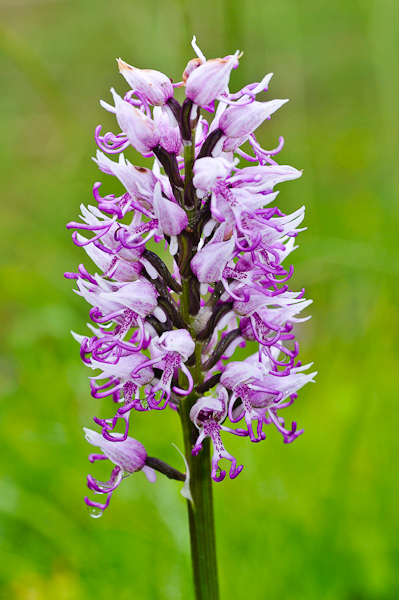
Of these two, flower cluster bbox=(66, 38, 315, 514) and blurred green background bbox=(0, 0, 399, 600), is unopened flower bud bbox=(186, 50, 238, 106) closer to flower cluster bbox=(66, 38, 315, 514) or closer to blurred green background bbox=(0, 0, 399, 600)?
flower cluster bbox=(66, 38, 315, 514)

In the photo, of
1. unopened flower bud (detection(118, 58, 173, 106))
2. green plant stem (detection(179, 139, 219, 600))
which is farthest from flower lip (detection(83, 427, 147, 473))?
unopened flower bud (detection(118, 58, 173, 106))

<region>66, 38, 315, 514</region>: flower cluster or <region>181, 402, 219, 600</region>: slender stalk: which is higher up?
<region>66, 38, 315, 514</region>: flower cluster

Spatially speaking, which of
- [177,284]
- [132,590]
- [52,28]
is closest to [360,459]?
[132,590]

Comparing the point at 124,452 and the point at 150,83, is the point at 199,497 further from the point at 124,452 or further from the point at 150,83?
the point at 150,83

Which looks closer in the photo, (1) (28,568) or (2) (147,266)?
(2) (147,266)

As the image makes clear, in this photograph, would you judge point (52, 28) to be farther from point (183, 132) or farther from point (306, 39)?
point (183, 132)

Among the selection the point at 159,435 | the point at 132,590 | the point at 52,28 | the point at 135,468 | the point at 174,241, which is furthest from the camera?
the point at 52,28

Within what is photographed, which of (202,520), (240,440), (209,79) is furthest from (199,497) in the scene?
(240,440)

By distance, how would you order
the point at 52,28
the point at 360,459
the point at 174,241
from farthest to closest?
the point at 52,28
the point at 360,459
the point at 174,241
